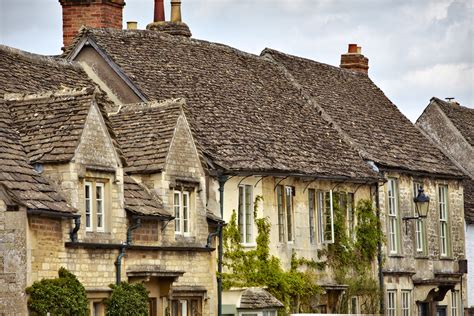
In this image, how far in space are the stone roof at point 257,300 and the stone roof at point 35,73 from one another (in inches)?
260

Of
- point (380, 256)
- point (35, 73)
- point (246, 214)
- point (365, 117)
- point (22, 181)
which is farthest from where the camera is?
point (365, 117)

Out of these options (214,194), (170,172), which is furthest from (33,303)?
(214,194)

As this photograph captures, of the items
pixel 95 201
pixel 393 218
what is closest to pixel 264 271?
pixel 95 201

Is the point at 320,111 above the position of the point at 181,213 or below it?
above

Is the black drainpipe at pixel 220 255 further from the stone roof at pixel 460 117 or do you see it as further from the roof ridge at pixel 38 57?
the stone roof at pixel 460 117

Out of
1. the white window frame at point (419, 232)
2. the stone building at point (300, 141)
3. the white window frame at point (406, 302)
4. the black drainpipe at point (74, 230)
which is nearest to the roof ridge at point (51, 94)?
the black drainpipe at point (74, 230)

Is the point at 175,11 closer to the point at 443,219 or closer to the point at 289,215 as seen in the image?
the point at 289,215

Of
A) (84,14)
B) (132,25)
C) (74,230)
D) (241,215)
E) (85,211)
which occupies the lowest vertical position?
(74,230)

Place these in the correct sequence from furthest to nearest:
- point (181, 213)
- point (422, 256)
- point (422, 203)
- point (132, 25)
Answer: point (422, 256), point (132, 25), point (422, 203), point (181, 213)

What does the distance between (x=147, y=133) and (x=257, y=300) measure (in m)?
5.24

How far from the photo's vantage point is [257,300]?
1401 inches

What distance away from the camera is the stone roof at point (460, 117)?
53750 millimetres

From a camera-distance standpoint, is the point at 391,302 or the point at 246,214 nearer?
the point at 246,214

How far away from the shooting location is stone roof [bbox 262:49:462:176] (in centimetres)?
4425
